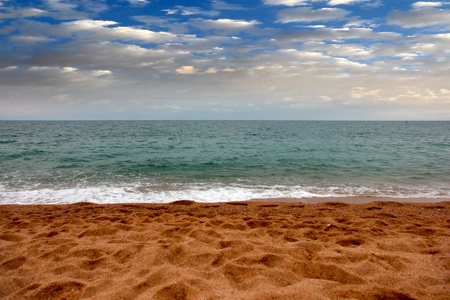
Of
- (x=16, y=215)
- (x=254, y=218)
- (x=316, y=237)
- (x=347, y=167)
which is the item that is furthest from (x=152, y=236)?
(x=347, y=167)

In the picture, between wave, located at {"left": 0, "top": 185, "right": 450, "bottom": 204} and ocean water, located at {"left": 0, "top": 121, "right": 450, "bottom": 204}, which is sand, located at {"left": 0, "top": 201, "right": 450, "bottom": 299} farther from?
ocean water, located at {"left": 0, "top": 121, "right": 450, "bottom": 204}

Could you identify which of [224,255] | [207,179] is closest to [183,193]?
[207,179]

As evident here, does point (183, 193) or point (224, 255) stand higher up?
point (224, 255)

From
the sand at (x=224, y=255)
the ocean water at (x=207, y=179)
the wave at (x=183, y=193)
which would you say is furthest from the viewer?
the ocean water at (x=207, y=179)

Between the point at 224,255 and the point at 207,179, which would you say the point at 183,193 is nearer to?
the point at 207,179

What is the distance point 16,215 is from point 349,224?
8.60 m

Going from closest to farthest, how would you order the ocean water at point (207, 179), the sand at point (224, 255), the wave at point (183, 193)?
the sand at point (224, 255), the wave at point (183, 193), the ocean water at point (207, 179)

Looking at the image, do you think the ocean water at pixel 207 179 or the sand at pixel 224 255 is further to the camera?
the ocean water at pixel 207 179

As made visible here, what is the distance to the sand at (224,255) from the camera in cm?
331

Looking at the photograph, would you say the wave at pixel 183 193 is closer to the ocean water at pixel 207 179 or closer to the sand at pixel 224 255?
the ocean water at pixel 207 179

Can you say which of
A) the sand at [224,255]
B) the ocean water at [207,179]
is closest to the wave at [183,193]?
the ocean water at [207,179]

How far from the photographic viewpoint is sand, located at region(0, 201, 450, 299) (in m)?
3.31

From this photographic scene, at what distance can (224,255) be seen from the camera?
422 cm

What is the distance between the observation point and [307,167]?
15031 mm
